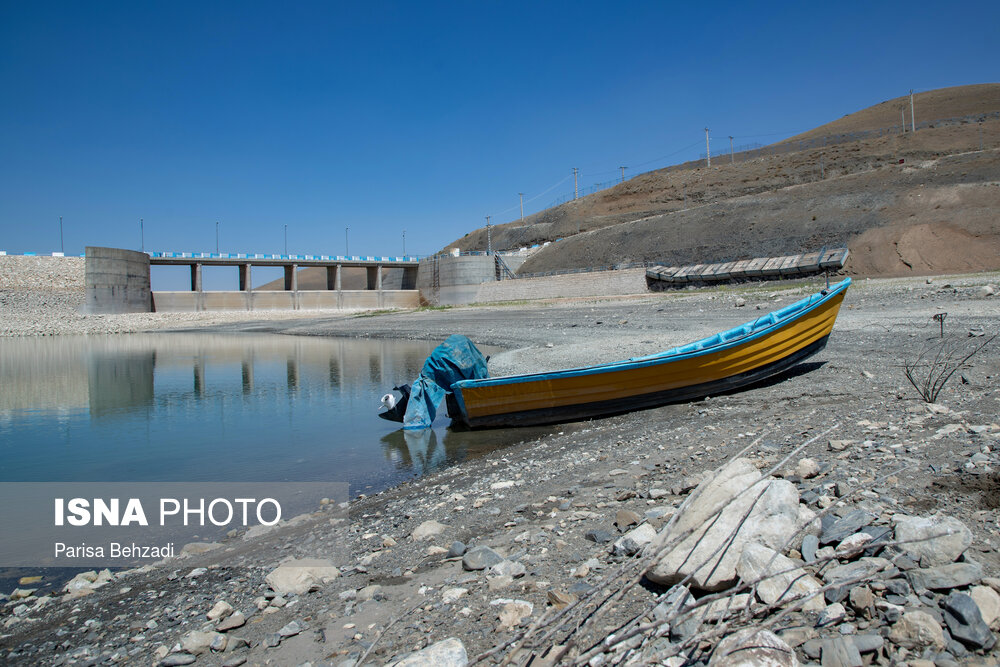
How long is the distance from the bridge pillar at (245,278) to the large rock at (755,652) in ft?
223

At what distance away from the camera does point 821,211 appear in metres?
44.6

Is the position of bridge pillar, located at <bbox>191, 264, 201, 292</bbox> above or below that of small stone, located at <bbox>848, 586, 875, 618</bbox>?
above

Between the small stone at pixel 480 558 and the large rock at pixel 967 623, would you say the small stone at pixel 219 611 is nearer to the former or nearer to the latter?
the small stone at pixel 480 558

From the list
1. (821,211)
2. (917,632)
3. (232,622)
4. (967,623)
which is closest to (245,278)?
(821,211)

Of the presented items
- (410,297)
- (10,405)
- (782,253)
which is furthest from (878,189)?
(10,405)

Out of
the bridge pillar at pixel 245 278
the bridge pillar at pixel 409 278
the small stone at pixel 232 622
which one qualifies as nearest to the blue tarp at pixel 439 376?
the small stone at pixel 232 622

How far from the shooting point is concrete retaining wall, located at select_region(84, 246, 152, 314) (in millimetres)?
57094

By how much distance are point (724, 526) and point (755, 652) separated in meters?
1.02

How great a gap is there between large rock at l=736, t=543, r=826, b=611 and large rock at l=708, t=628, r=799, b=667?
34 centimetres

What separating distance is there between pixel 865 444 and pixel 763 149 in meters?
110

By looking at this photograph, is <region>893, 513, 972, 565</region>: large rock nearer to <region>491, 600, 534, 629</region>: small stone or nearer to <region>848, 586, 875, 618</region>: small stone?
<region>848, 586, 875, 618</region>: small stone

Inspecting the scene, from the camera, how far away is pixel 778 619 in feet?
9.43

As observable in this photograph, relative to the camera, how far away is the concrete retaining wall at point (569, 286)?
146 feet

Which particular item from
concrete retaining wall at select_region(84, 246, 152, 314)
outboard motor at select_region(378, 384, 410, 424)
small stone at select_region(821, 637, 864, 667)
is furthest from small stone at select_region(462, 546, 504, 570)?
concrete retaining wall at select_region(84, 246, 152, 314)
